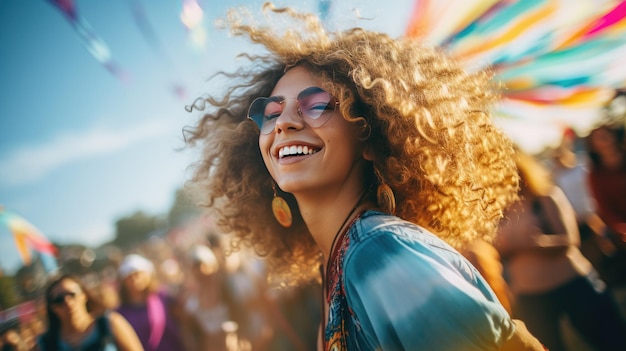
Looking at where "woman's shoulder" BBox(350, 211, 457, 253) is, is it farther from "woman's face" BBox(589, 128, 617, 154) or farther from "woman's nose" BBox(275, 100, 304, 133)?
"woman's face" BBox(589, 128, 617, 154)

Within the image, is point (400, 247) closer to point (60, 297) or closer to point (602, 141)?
point (60, 297)

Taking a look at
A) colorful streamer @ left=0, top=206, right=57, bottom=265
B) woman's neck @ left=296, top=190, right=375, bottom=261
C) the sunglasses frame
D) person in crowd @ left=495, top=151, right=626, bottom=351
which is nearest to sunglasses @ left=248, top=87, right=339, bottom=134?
woman's neck @ left=296, top=190, right=375, bottom=261

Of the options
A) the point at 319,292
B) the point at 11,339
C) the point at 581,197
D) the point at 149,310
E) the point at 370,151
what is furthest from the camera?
the point at 581,197

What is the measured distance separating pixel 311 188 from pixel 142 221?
165 ft

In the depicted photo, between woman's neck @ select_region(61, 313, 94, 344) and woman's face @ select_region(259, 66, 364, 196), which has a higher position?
woman's face @ select_region(259, 66, 364, 196)

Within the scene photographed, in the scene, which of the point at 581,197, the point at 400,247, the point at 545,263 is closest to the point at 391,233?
the point at 400,247

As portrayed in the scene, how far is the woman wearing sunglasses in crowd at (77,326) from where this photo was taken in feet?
8.57

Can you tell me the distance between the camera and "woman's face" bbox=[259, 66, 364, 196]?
1435 mm

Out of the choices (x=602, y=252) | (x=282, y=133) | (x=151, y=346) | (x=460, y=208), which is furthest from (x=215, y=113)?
(x=602, y=252)

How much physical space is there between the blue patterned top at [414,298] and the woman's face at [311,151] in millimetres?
384

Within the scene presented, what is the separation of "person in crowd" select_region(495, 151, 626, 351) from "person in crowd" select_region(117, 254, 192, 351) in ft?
9.04

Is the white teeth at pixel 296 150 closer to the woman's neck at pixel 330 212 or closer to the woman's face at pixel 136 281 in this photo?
the woman's neck at pixel 330 212

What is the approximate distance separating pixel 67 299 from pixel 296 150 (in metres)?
2.27

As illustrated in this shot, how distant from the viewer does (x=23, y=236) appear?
4070 millimetres
